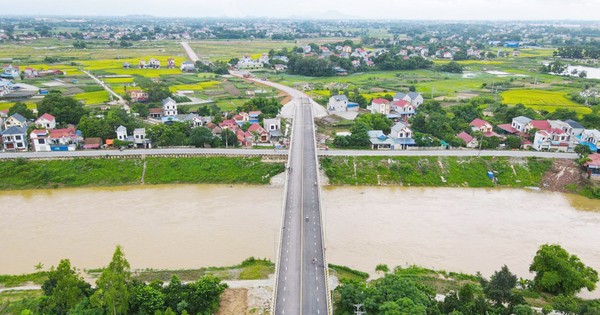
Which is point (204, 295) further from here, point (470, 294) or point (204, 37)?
point (204, 37)

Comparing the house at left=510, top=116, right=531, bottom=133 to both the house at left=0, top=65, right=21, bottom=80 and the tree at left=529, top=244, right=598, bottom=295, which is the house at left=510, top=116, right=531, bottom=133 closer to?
the tree at left=529, top=244, right=598, bottom=295

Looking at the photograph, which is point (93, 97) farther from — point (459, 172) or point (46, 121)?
point (459, 172)

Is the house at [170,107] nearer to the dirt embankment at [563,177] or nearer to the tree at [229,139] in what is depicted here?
the tree at [229,139]

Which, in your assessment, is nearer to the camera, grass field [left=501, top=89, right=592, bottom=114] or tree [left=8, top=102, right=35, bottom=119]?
tree [left=8, top=102, right=35, bottom=119]

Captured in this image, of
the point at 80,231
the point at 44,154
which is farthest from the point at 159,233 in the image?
the point at 44,154

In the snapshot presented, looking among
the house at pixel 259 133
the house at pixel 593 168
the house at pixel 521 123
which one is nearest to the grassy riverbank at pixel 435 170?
the house at pixel 593 168

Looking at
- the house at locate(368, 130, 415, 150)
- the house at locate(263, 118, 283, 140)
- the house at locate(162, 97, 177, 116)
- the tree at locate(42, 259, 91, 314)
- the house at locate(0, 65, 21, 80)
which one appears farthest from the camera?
the house at locate(0, 65, 21, 80)

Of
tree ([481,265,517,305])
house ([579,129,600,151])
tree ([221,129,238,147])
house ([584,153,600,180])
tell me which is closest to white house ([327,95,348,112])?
tree ([221,129,238,147])
